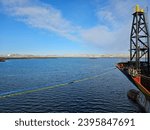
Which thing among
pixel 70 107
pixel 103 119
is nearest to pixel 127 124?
pixel 103 119

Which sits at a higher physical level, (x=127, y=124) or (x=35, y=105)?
(x=127, y=124)

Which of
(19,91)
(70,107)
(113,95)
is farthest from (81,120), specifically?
(19,91)

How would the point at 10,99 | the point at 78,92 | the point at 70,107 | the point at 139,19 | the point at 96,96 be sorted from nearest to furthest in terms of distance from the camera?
1. the point at 70,107
2. the point at 10,99
3. the point at 96,96
4. the point at 78,92
5. the point at 139,19

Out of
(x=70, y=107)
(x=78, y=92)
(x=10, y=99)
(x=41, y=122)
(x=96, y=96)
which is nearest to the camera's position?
(x=41, y=122)

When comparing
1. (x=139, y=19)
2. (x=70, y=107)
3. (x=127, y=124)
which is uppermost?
(x=139, y=19)

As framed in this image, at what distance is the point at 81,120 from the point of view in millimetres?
11227

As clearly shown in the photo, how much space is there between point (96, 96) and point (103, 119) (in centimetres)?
2397

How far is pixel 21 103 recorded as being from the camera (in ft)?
97.3

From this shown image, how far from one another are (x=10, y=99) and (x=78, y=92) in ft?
40.1

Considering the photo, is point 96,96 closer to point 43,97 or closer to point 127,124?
point 43,97

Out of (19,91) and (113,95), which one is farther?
(19,91)

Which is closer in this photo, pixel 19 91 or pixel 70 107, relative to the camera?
pixel 70 107

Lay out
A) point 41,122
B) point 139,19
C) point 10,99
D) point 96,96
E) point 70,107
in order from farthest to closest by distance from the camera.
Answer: point 139,19 → point 96,96 → point 10,99 → point 70,107 → point 41,122

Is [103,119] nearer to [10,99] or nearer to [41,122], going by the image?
[41,122]
